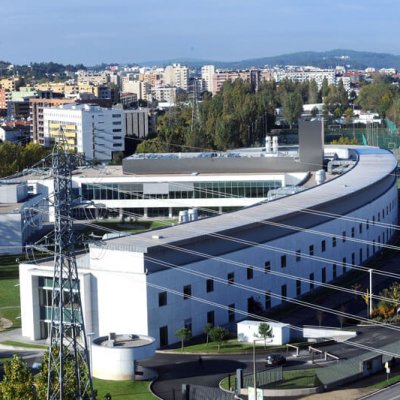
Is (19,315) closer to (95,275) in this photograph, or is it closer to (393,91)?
(95,275)

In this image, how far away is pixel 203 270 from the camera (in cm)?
2094

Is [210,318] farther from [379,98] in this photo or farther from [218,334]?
[379,98]

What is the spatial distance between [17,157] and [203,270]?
1185 inches

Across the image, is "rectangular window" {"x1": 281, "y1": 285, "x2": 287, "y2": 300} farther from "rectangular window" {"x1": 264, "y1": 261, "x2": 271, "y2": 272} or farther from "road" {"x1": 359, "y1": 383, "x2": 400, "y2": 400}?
"road" {"x1": 359, "y1": 383, "x2": 400, "y2": 400}

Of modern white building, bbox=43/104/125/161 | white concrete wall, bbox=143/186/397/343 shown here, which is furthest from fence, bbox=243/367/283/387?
modern white building, bbox=43/104/125/161

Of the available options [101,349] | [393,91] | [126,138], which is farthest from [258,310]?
[393,91]

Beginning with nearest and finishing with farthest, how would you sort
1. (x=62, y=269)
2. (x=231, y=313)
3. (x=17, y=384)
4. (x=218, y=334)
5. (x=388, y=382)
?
(x=62, y=269), (x=17, y=384), (x=388, y=382), (x=218, y=334), (x=231, y=313)

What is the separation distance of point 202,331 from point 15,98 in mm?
81514

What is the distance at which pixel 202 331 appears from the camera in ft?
67.6

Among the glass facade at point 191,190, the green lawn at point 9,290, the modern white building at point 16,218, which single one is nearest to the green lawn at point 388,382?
the green lawn at point 9,290

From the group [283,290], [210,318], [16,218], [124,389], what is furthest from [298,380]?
[16,218]

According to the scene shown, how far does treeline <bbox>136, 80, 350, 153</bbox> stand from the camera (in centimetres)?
5547

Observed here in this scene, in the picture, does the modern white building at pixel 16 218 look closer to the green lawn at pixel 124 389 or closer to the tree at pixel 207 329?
the tree at pixel 207 329

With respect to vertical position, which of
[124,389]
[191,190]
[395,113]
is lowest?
[124,389]
